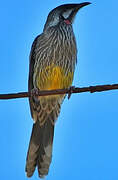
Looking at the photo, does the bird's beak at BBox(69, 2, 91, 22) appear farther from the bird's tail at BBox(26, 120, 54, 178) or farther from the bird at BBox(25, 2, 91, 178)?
the bird's tail at BBox(26, 120, 54, 178)

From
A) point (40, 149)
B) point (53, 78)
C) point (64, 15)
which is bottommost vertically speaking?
point (40, 149)

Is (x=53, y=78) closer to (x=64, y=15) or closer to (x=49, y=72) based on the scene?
(x=49, y=72)

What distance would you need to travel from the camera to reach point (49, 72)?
5703 millimetres

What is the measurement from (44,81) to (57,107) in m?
0.54

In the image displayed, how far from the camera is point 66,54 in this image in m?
5.89

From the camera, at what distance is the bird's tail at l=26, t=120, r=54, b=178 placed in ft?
17.3

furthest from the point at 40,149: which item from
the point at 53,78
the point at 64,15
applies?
the point at 64,15

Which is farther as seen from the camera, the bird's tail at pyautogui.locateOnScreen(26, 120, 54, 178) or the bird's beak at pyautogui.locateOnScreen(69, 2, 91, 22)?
the bird's beak at pyautogui.locateOnScreen(69, 2, 91, 22)

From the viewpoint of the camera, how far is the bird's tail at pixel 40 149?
17.3 ft

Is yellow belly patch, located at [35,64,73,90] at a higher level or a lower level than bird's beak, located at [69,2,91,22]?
lower

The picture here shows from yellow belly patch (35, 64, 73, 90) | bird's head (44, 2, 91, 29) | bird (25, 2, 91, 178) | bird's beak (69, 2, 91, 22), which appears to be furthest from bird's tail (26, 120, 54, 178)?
bird's beak (69, 2, 91, 22)

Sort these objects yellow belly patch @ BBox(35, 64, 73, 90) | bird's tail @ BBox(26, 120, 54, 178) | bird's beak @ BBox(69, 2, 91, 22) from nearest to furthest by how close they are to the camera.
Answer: bird's tail @ BBox(26, 120, 54, 178)
yellow belly patch @ BBox(35, 64, 73, 90)
bird's beak @ BBox(69, 2, 91, 22)

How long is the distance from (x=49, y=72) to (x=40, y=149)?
1090mm

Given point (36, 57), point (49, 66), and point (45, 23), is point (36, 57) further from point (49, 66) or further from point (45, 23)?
point (45, 23)
